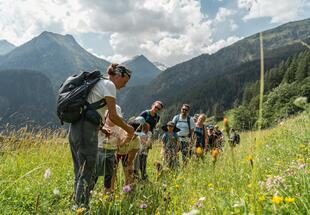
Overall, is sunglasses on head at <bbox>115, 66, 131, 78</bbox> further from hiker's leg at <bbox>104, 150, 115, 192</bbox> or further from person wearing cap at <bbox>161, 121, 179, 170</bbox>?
person wearing cap at <bbox>161, 121, 179, 170</bbox>

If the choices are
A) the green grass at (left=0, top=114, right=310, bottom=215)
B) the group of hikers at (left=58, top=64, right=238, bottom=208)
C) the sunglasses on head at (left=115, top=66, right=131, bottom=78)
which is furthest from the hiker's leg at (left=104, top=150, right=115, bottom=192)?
the sunglasses on head at (left=115, top=66, right=131, bottom=78)

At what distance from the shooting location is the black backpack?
4.06 metres

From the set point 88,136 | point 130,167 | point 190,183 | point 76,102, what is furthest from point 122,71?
point 190,183

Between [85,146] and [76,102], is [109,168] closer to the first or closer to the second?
[85,146]

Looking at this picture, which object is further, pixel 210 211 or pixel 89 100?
pixel 89 100

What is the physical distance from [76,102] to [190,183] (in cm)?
188

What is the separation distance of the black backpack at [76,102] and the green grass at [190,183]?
89cm

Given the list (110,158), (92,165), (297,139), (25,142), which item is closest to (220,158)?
(297,139)

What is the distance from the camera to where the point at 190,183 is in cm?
449

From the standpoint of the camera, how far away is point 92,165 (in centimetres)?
423

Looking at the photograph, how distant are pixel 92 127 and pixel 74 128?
0.79 feet

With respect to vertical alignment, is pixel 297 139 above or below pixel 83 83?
below

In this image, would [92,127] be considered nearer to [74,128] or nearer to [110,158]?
[74,128]

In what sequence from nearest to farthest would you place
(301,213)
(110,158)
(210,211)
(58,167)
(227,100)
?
(301,213) < (210,211) < (110,158) < (58,167) < (227,100)
